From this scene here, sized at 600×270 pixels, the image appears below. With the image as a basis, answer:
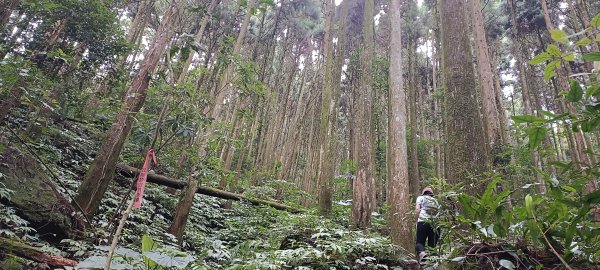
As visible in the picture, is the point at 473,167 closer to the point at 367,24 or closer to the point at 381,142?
the point at 367,24

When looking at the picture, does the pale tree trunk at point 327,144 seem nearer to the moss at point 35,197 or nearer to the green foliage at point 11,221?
the moss at point 35,197

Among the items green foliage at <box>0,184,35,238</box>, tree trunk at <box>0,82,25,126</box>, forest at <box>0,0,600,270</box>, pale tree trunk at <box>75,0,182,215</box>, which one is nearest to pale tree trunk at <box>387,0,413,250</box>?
forest at <box>0,0,600,270</box>

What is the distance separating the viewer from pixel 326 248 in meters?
3.94

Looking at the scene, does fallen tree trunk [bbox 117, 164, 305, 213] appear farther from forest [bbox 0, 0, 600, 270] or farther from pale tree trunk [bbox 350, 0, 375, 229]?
pale tree trunk [bbox 350, 0, 375, 229]

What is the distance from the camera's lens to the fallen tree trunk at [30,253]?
2.87m

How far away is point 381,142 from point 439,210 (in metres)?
14.0

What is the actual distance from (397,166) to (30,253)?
4.93 m

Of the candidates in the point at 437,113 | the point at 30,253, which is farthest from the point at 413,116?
the point at 30,253

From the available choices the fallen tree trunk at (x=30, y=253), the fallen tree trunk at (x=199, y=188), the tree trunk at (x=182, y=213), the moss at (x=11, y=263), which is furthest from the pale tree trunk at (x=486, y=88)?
the moss at (x=11, y=263)

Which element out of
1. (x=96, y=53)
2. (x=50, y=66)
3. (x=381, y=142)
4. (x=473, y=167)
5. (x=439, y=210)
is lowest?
(x=439, y=210)

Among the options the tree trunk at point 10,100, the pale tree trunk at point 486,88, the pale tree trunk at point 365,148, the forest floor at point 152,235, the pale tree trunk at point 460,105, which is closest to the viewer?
the forest floor at point 152,235

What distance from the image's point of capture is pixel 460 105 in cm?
347

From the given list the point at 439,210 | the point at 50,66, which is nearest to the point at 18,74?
the point at 50,66

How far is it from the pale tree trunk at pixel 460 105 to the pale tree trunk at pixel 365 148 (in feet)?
10.5
